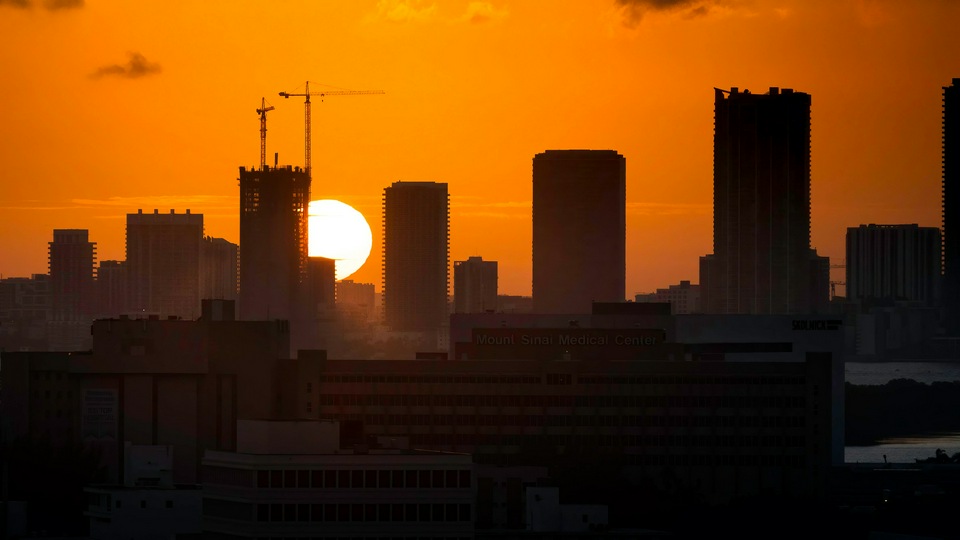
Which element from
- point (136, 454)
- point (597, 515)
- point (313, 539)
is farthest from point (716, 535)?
point (313, 539)

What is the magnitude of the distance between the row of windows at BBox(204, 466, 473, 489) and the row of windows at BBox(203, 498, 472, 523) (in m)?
0.93

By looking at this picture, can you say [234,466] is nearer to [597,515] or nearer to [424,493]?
[424,493]

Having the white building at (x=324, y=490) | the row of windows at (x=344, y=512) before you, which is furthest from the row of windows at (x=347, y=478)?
the row of windows at (x=344, y=512)

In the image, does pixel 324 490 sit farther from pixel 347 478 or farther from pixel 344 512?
pixel 344 512

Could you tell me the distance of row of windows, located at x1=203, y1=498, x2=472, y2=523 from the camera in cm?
12100

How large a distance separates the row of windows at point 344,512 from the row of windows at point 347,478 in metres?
0.93

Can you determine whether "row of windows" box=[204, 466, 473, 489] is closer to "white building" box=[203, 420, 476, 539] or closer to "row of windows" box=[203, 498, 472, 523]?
"white building" box=[203, 420, 476, 539]

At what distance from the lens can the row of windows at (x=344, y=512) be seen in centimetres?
12100

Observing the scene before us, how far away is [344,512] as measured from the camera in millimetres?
121875

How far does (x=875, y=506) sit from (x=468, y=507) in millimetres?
81932

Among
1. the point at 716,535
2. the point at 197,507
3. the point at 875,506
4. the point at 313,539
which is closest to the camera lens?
the point at 313,539

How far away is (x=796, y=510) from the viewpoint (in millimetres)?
181000

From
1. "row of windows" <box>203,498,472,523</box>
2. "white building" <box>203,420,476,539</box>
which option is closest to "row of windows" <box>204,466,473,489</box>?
"white building" <box>203,420,476,539</box>

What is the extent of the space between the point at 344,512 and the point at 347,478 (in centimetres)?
166
